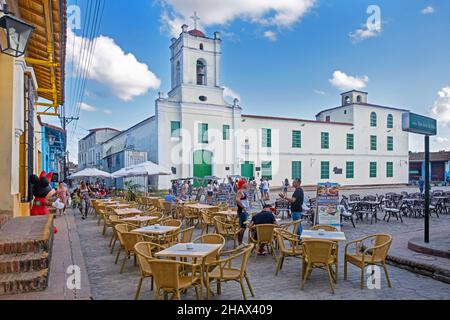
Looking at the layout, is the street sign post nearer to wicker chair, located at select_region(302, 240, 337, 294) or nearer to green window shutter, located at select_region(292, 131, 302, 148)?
wicker chair, located at select_region(302, 240, 337, 294)

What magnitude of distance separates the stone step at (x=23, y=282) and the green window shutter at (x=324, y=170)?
31.2 m

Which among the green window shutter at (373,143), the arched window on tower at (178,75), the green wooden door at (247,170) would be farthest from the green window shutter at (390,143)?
the arched window on tower at (178,75)

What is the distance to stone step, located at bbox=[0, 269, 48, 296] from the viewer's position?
478cm

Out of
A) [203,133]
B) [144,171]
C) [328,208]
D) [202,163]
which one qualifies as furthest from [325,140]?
[328,208]

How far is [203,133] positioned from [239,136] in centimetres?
327

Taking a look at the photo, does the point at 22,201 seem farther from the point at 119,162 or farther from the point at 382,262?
the point at 119,162

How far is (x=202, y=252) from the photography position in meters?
4.95

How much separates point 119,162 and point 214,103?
10.2m

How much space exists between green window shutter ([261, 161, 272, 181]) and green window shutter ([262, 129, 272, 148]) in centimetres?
150

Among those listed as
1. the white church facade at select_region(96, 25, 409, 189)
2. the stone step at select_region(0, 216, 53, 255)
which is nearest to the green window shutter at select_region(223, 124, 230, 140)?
the white church facade at select_region(96, 25, 409, 189)

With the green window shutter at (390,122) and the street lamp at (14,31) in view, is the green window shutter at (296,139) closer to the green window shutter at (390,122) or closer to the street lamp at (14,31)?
the green window shutter at (390,122)

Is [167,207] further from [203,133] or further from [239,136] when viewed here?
[239,136]

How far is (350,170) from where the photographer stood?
3572 cm
